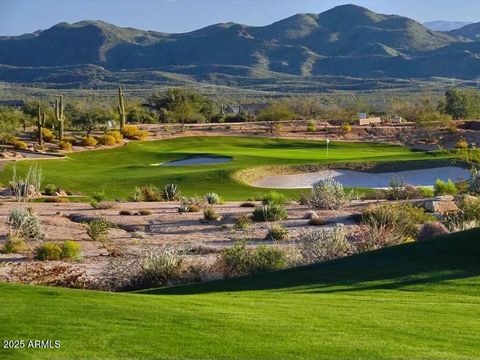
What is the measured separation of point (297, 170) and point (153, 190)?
45.1 feet

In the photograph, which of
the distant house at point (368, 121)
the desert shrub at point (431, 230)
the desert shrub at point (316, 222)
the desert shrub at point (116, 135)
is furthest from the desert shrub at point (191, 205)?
the distant house at point (368, 121)

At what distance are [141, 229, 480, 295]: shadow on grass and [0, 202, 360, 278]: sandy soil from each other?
624cm

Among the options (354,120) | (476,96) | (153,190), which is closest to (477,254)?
(153,190)

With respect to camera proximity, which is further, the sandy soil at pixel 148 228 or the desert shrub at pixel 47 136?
the desert shrub at pixel 47 136

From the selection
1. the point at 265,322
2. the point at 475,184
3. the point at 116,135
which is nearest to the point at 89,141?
the point at 116,135

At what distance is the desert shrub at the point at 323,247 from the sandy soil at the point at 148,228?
3.49m

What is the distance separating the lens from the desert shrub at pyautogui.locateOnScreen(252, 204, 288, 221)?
30.9 m

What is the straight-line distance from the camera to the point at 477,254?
15727mm

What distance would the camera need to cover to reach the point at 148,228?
30.0 metres

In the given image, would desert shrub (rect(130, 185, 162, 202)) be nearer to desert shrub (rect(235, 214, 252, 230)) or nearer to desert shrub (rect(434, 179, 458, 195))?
desert shrub (rect(235, 214, 252, 230))

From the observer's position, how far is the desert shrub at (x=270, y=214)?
30.9 metres

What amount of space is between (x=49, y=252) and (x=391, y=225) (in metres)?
9.34

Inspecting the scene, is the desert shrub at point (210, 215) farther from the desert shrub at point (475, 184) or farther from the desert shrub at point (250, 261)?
the desert shrub at point (250, 261)

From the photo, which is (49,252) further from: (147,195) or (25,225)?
(147,195)
